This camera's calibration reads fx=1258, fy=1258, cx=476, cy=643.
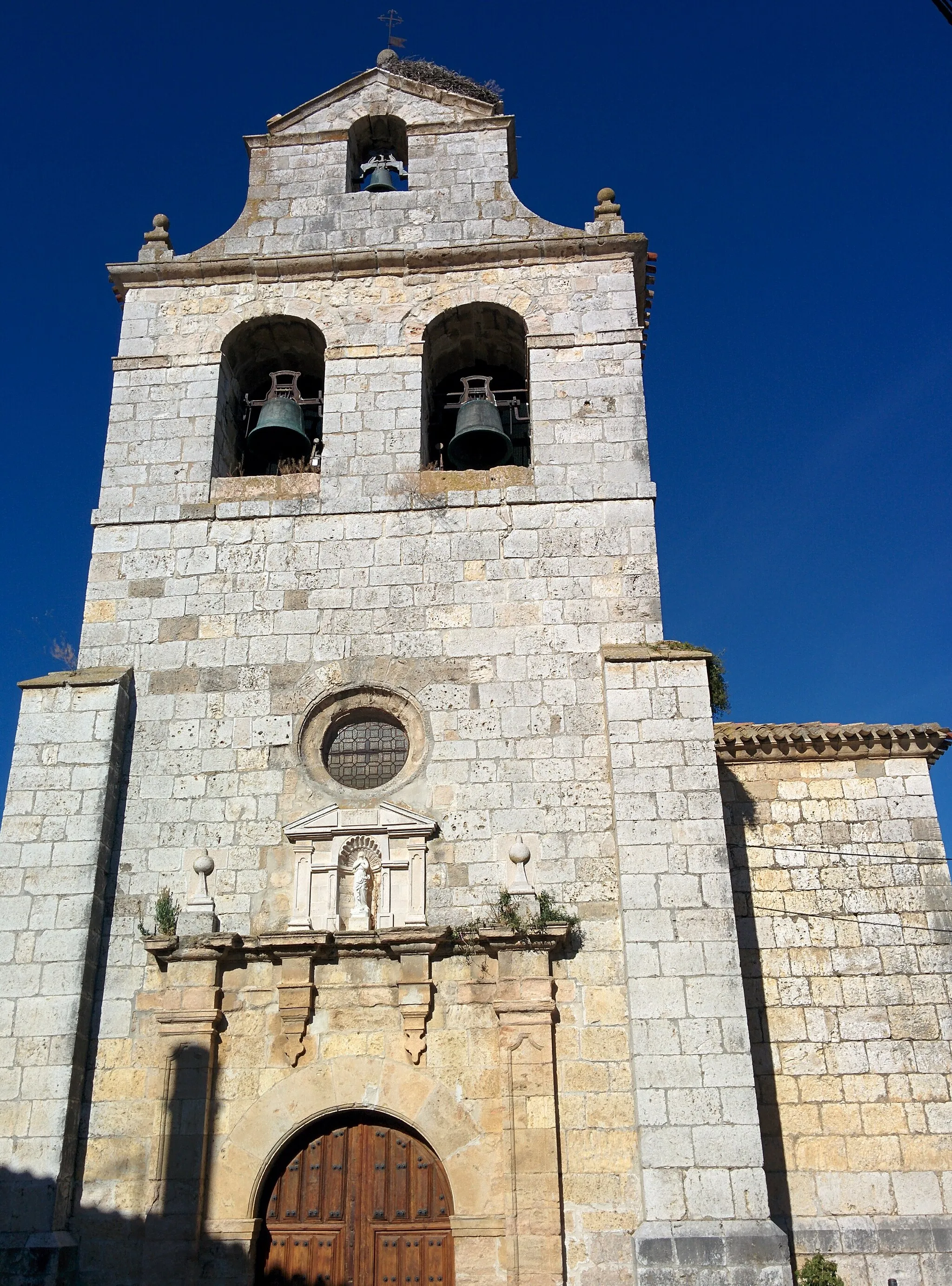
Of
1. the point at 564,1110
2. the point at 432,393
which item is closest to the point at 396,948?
the point at 564,1110

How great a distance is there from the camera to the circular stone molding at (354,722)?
8.98m

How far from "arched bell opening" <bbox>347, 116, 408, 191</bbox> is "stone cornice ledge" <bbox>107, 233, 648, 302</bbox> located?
121 cm

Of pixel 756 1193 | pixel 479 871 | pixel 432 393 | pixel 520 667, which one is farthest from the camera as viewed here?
pixel 432 393

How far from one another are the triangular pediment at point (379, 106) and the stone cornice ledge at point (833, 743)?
21.2 feet

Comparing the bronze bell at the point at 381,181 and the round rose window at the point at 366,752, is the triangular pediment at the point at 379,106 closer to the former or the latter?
the bronze bell at the point at 381,181

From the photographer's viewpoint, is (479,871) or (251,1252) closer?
(251,1252)

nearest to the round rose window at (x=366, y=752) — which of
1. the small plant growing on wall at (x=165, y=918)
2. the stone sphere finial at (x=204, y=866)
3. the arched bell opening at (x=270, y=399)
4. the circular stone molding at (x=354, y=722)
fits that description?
the circular stone molding at (x=354, y=722)

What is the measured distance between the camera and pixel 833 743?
9664 mm

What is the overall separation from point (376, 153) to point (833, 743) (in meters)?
7.28

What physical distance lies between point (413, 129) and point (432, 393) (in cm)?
274

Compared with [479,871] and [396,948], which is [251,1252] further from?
[479,871]

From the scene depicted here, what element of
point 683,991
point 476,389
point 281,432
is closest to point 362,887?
point 683,991

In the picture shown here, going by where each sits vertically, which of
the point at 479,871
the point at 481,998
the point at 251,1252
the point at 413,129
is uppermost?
the point at 413,129

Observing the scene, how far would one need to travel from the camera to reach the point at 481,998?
818 cm
